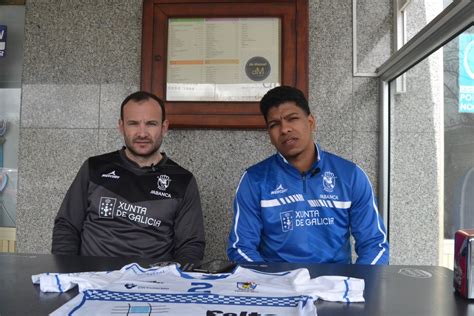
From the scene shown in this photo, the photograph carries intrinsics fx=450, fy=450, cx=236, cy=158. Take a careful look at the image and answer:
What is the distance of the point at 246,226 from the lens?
194 cm

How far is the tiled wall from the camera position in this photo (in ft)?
8.75

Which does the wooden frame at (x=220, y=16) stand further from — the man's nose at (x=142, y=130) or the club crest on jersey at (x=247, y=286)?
the club crest on jersey at (x=247, y=286)

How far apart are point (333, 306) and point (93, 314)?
0.47 m

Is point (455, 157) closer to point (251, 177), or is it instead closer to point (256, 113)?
point (251, 177)

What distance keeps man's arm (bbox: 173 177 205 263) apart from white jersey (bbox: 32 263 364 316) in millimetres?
849

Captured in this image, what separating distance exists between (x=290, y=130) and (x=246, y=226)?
473mm

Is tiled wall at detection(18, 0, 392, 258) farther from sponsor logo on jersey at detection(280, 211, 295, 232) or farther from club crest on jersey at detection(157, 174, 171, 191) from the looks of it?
sponsor logo on jersey at detection(280, 211, 295, 232)

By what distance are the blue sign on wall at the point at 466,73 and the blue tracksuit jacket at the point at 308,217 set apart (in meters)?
0.52

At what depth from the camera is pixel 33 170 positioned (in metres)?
2.79

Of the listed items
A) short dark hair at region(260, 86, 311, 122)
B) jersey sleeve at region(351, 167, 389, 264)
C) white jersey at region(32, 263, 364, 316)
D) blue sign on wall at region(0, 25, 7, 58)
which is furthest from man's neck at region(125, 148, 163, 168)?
blue sign on wall at region(0, 25, 7, 58)

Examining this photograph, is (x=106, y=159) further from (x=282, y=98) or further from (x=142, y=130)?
(x=282, y=98)

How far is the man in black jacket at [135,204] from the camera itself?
2.04 meters

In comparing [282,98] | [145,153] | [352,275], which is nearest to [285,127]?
[282,98]

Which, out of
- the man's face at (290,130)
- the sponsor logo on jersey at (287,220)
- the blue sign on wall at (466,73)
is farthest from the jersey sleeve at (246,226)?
the blue sign on wall at (466,73)
